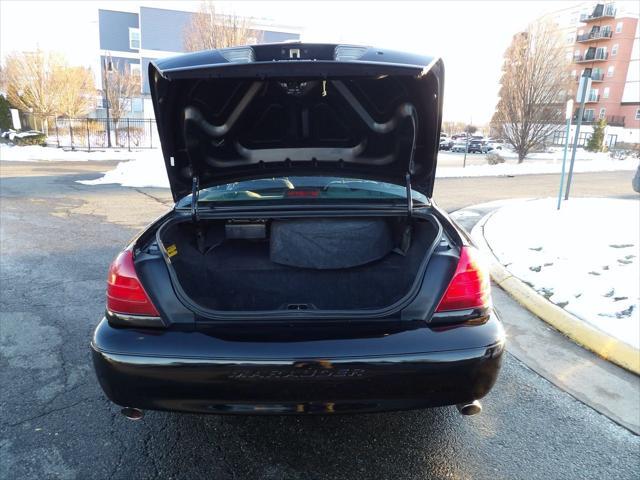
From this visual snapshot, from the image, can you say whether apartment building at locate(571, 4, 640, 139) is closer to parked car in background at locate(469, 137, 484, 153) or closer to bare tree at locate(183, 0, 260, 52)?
parked car in background at locate(469, 137, 484, 153)

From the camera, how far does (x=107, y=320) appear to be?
2.04 meters

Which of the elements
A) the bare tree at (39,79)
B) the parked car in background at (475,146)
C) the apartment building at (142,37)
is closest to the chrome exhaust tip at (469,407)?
the bare tree at (39,79)

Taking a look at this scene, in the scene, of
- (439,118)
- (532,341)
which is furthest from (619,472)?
(439,118)

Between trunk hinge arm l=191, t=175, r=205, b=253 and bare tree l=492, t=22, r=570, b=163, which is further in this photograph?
bare tree l=492, t=22, r=570, b=163

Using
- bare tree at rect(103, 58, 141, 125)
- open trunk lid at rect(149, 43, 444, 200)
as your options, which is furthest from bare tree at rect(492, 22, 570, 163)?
bare tree at rect(103, 58, 141, 125)

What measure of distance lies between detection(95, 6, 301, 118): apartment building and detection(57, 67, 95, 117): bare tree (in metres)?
1.44

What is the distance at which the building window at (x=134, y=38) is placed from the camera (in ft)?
113

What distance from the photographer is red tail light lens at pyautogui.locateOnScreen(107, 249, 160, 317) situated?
1.95 m

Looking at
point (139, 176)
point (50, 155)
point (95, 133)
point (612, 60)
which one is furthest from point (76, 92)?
point (612, 60)

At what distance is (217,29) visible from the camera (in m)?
15.3

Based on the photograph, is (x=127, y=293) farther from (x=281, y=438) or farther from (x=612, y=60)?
(x=612, y=60)

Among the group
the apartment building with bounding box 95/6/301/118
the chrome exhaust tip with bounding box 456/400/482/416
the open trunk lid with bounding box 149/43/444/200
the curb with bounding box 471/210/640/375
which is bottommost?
the curb with bounding box 471/210/640/375

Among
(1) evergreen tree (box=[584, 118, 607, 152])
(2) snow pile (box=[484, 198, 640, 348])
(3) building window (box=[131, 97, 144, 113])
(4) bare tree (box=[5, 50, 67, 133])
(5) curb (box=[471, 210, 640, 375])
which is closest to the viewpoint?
(5) curb (box=[471, 210, 640, 375])

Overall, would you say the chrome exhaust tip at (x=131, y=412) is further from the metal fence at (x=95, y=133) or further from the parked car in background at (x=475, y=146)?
the parked car in background at (x=475, y=146)
